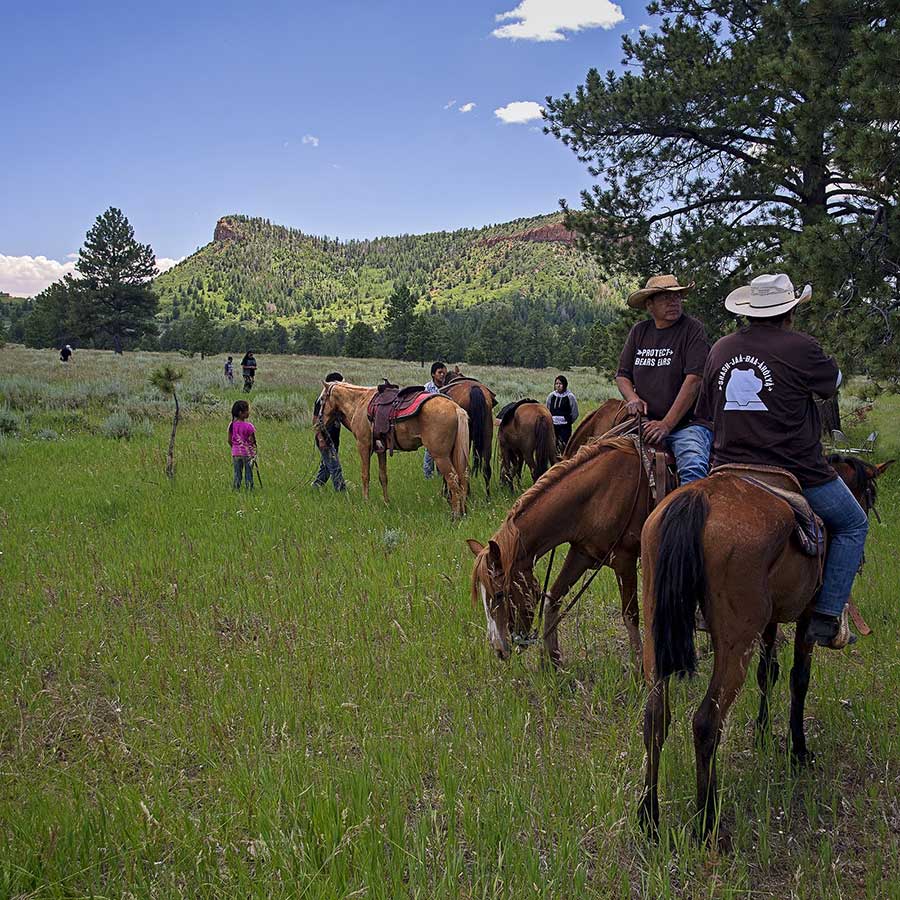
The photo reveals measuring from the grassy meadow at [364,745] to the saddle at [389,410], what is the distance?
294cm

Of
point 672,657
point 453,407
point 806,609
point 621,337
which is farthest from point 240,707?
point 621,337

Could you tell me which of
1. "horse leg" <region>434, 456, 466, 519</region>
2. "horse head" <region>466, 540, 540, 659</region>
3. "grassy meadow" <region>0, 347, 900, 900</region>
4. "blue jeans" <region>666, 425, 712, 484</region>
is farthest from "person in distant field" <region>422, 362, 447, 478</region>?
"horse head" <region>466, 540, 540, 659</region>

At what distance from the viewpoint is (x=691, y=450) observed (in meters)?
4.84

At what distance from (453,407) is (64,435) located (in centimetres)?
1141

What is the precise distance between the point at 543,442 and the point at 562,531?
668 centimetres

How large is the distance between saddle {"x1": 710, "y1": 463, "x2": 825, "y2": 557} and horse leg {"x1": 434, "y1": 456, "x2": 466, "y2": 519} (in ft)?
20.8

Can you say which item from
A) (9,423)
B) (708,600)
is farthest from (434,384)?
(9,423)

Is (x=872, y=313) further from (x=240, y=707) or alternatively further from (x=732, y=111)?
(x=240, y=707)

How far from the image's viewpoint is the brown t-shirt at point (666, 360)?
16.3 feet

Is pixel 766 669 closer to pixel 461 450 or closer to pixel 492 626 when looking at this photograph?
pixel 492 626

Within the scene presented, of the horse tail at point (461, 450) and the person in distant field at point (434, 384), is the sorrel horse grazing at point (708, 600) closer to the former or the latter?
the horse tail at point (461, 450)

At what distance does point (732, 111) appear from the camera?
1239 centimetres

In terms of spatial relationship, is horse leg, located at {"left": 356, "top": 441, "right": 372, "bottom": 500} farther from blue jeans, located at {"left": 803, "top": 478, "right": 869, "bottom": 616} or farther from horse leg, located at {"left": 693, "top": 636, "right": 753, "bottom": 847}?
horse leg, located at {"left": 693, "top": 636, "right": 753, "bottom": 847}

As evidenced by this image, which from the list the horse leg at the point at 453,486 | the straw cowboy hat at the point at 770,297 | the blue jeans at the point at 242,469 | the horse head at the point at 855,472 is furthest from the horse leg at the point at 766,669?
the blue jeans at the point at 242,469
